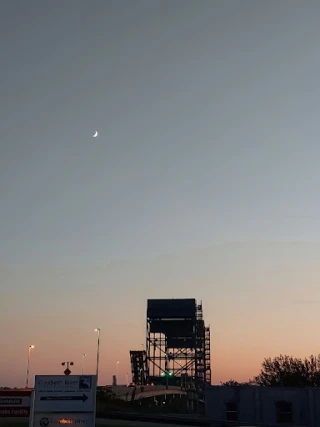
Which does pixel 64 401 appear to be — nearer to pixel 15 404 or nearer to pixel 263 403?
pixel 15 404

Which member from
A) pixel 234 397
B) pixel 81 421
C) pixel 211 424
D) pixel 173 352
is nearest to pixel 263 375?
pixel 173 352

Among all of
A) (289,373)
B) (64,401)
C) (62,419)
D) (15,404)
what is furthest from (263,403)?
(289,373)

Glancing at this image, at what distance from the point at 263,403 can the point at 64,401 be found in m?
32.2

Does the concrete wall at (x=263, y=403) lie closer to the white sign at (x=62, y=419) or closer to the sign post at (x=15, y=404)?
the white sign at (x=62, y=419)

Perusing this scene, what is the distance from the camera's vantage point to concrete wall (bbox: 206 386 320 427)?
2037 inches

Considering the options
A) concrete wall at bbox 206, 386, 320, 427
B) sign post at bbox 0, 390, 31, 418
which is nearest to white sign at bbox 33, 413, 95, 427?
sign post at bbox 0, 390, 31, 418

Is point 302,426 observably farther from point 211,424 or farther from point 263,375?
point 263,375

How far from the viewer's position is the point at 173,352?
462 ft

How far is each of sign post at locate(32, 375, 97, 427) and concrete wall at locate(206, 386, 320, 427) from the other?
29.0 meters

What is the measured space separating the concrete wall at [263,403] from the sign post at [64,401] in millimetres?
28955

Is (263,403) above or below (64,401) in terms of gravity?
below

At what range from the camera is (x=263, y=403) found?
53500mm

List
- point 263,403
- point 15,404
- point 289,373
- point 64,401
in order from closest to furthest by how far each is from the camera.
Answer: point 64,401
point 15,404
point 263,403
point 289,373

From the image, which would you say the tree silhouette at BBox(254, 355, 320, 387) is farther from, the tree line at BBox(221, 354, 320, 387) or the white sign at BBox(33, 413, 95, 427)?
the white sign at BBox(33, 413, 95, 427)
